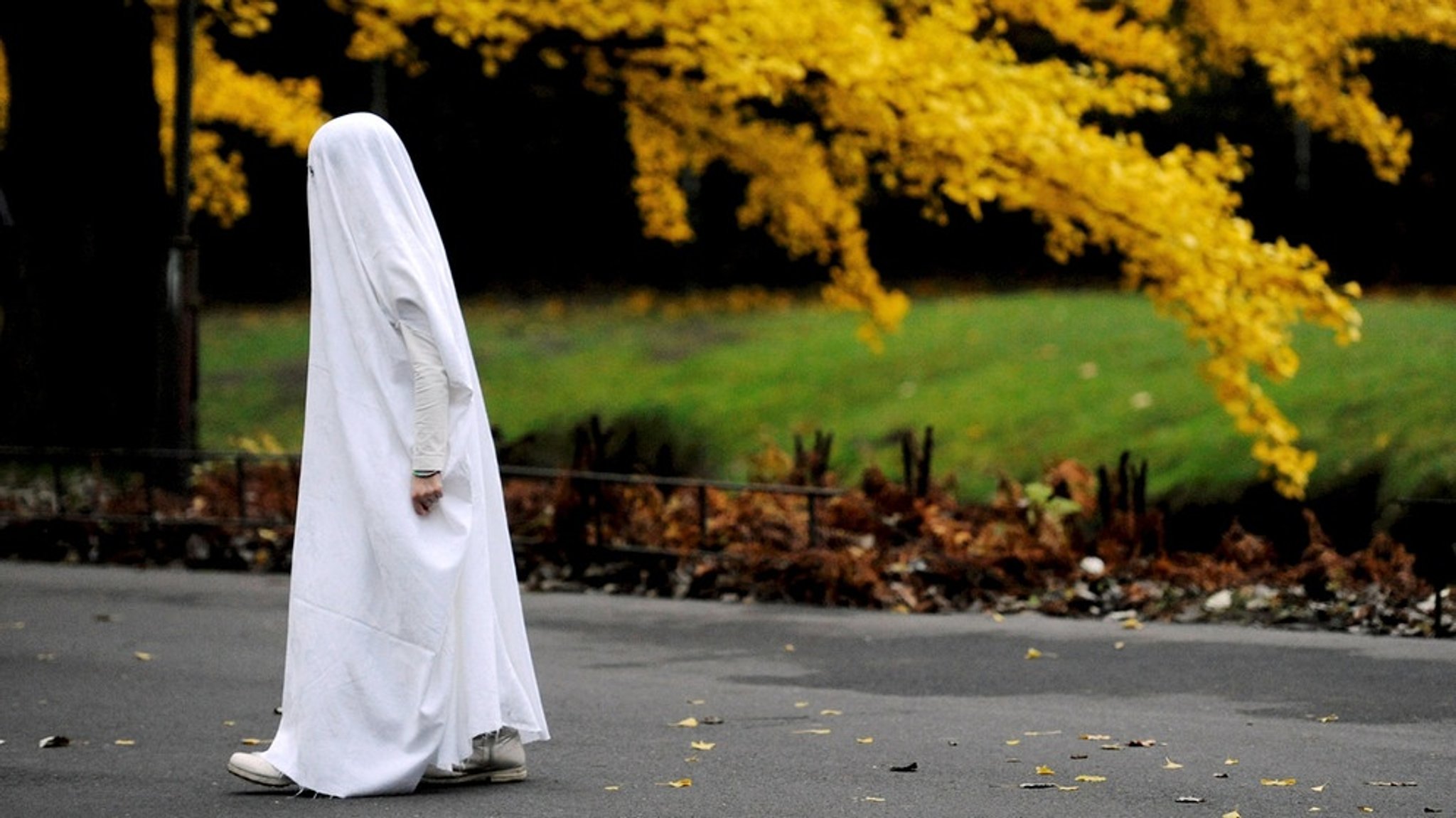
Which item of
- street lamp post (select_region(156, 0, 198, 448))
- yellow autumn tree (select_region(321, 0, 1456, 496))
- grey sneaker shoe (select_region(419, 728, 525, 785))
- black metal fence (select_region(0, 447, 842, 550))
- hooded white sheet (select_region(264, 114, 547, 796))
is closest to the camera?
hooded white sheet (select_region(264, 114, 547, 796))

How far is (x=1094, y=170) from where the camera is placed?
1234 centimetres

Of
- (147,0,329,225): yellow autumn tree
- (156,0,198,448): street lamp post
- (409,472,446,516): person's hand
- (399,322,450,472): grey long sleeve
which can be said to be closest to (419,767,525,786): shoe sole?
(409,472,446,516): person's hand

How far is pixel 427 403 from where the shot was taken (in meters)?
6.12

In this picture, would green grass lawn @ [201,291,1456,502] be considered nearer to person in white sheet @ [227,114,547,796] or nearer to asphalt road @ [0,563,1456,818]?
asphalt road @ [0,563,1456,818]

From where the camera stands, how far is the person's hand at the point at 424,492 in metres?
6.12

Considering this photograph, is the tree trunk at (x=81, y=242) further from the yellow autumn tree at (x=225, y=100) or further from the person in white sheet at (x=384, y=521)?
the person in white sheet at (x=384, y=521)

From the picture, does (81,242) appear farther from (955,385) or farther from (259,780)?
(259,780)

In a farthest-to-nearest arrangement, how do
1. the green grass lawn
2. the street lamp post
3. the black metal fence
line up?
the green grass lawn, the street lamp post, the black metal fence

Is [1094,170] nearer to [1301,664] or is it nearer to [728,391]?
[1301,664]

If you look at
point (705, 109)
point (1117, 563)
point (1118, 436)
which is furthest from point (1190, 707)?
point (1118, 436)

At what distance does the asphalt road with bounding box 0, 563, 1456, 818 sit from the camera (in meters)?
6.13

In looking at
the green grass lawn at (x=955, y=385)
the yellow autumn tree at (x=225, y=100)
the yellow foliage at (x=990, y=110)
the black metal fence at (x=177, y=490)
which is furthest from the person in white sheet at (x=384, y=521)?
the yellow autumn tree at (x=225, y=100)

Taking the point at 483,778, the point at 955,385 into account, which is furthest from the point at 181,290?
the point at 955,385

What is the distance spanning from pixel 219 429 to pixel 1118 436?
1212 centimetres
